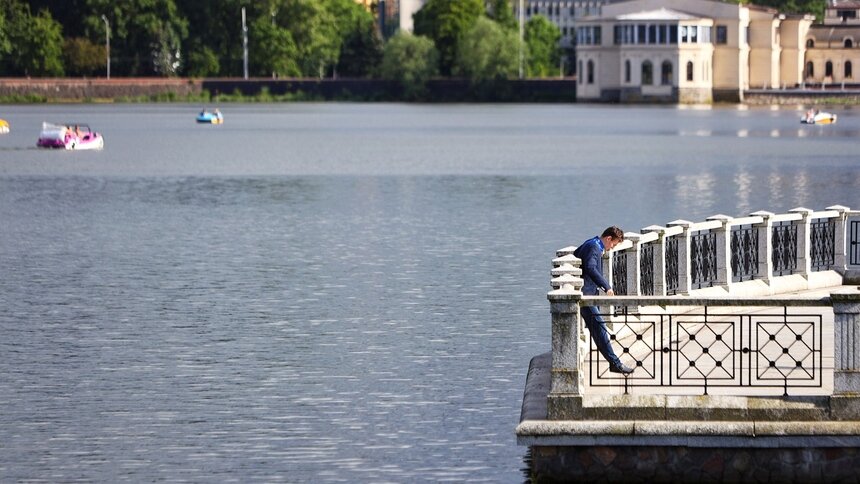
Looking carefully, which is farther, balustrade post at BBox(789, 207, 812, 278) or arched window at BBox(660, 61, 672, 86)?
arched window at BBox(660, 61, 672, 86)

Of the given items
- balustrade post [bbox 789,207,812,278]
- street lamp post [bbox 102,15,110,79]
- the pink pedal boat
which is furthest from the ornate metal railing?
street lamp post [bbox 102,15,110,79]

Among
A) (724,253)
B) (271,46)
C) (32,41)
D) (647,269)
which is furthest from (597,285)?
(271,46)

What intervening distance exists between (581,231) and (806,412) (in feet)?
105

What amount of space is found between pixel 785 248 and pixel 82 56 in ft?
557

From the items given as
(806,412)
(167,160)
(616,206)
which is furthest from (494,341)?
(167,160)

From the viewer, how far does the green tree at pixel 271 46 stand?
194125 mm

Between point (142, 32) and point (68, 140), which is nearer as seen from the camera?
point (68, 140)

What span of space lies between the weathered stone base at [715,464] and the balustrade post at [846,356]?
0.36 metres

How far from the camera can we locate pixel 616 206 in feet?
189

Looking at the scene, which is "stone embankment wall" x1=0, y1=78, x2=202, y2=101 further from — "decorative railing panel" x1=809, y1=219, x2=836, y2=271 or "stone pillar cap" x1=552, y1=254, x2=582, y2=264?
"stone pillar cap" x1=552, y1=254, x2=582, y2=264

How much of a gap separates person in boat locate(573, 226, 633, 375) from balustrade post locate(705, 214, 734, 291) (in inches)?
216

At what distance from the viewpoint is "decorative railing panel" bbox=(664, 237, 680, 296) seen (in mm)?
22406

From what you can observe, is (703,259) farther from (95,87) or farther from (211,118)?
(95,87)

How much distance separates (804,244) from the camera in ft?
81.6
